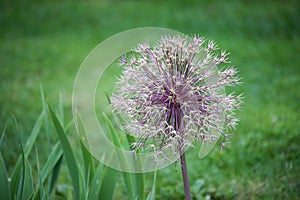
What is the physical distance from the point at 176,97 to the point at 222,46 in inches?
213

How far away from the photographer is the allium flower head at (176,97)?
1.92m

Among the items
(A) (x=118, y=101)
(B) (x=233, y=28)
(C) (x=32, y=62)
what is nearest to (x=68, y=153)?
(A) (x=118, y=101)

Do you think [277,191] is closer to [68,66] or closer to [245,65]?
[245,65]

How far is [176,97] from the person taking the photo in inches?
75.8

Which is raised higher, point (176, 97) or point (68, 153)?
point (176, 97)

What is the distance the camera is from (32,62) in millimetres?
7477

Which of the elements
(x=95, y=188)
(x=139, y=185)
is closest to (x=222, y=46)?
(x=139, y=185)

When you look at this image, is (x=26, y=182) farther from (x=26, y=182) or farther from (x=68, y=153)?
(x=68, y=153)

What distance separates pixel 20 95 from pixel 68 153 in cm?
396

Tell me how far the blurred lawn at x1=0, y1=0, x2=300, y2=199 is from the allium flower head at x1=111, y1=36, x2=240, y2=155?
8.4 inches

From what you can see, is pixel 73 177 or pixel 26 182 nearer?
pixel 26 182

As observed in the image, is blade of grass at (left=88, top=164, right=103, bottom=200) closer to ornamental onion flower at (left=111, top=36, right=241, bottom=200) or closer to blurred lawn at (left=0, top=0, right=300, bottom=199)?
ornamental onion flower at (left=111, top=36, right=241, bottom=200)

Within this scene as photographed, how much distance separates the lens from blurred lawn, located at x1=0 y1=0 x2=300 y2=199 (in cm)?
357

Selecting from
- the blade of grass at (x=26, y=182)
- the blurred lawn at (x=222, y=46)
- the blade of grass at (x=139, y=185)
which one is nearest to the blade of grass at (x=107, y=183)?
the blade of grass at (x=139, y=185)
